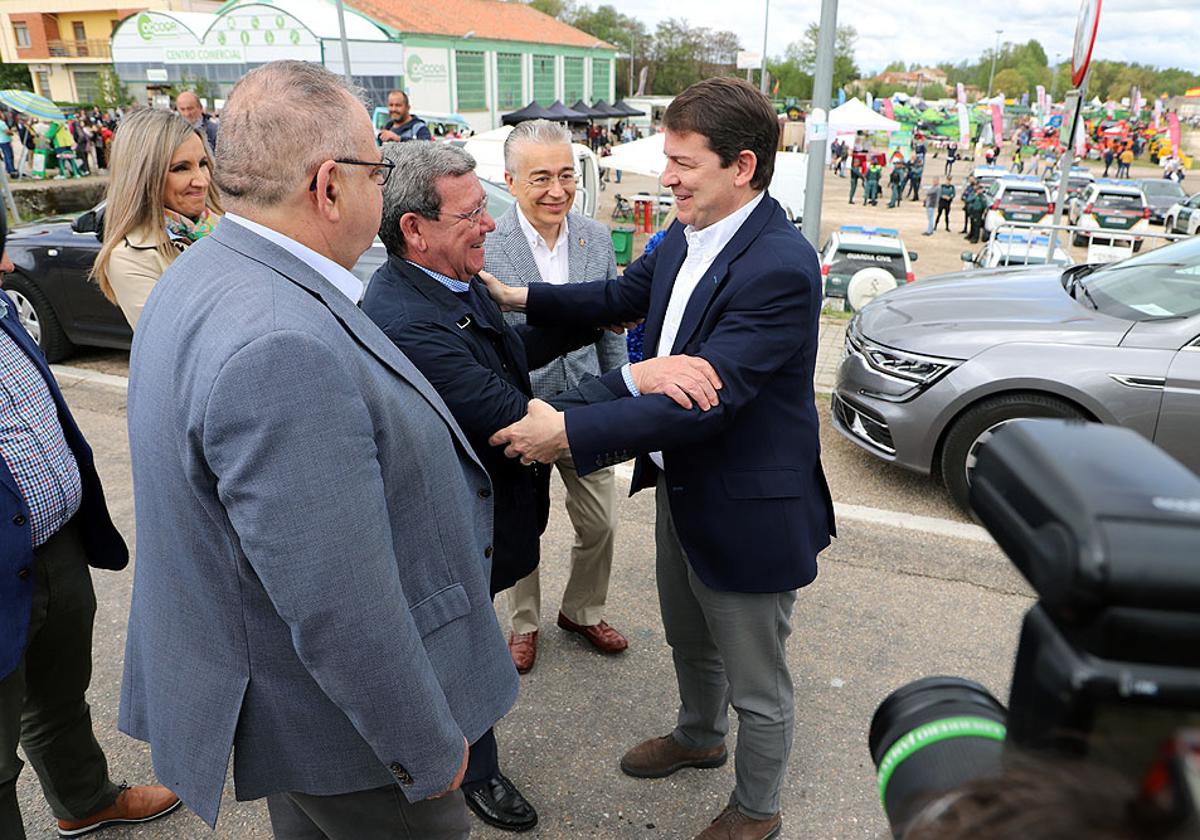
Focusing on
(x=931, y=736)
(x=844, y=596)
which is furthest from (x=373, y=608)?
(x=844, y=596)

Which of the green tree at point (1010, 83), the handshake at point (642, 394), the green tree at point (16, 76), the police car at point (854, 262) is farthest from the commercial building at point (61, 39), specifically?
the green tree at point (1010, 83)

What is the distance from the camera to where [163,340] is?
1.33 meters

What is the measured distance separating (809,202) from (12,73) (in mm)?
68568

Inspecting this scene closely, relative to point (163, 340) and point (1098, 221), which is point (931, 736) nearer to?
point (163, 340)

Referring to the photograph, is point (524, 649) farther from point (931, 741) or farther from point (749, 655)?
point (931, 741)

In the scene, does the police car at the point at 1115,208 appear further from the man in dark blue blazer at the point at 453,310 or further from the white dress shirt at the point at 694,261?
the man in dark blue blazer at the point at 453,310

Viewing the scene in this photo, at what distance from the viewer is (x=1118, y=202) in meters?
19.2

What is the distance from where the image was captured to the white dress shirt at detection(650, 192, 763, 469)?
2.11m

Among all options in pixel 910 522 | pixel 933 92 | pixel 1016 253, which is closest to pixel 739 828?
pixel 910 522

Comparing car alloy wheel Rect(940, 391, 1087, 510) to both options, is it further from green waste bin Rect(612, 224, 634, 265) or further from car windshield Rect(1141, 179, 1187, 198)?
car windshield Rect(1141, 179, 1187, 198)

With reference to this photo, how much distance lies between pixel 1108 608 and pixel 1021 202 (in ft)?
69.9

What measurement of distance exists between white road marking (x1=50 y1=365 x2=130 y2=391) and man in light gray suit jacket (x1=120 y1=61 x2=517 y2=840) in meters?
5.60

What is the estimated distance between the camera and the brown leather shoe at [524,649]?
314cm

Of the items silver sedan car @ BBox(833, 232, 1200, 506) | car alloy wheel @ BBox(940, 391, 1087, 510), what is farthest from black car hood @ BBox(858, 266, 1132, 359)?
car alloy wheel @ BBox(940, 391, 1087, 510)
